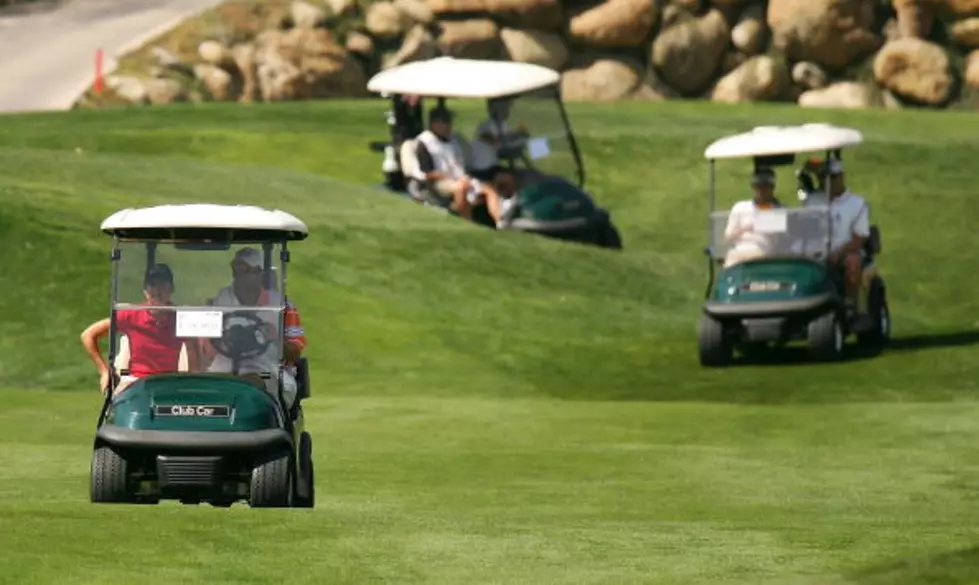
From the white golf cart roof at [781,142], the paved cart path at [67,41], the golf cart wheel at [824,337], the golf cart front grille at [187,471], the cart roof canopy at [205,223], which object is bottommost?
the paved cart path at [67,41]

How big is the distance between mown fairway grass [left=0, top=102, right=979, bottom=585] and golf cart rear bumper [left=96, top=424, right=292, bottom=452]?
30 centimetres

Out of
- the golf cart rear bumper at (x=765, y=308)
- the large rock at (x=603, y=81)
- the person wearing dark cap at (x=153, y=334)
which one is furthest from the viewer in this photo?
the large rock at (x=603, y=81)

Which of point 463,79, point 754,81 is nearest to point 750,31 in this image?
point 754,81

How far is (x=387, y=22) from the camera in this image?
47031mm

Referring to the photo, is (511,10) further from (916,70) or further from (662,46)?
(916,70)

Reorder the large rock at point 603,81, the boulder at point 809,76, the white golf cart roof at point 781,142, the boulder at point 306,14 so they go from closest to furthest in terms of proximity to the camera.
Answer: the white golf cart roof at point 781,142, the boulder at point 809,76, the large rock at point 603,81, the boulder at point 306,14

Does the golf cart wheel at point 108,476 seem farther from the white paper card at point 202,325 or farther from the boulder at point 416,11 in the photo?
the boulder at point 416,11

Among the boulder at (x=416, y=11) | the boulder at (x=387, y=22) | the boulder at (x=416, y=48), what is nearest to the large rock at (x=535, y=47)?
the boulder at (x=416, y=48)

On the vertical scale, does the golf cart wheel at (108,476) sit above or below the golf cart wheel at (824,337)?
above

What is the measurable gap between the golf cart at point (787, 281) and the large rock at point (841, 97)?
21772mm

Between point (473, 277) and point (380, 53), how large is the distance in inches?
829

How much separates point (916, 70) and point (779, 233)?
23.4m

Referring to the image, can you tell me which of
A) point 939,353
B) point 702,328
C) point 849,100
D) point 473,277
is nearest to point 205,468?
point 702,328

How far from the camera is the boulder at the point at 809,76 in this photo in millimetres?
46250
